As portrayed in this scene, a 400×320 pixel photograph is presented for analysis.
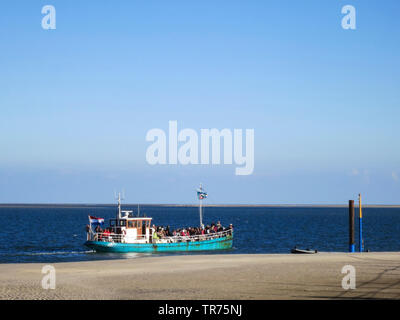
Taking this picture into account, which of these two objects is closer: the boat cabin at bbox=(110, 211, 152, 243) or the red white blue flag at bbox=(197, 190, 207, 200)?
the boat cabin at bbox=(110, 211, 152, 243)

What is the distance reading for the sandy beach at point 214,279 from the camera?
21.8 metres

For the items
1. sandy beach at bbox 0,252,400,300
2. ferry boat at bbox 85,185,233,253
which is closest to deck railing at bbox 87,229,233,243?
ferry boat at bbox 85,185,233,253

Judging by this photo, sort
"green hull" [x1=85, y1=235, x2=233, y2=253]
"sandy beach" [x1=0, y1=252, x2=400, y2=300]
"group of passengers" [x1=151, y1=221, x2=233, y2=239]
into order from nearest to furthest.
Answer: "sandy beach" [x1=0, y1=252, x2=400, y2=300]
"green hull" [x1=85, y1=235, x2=233, y2=253]
"group of passengers" [x1=151, y1=221, x2=233, y2=239]

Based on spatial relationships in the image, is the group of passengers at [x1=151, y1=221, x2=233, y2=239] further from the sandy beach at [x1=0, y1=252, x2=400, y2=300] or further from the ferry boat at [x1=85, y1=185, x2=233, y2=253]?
the sandy beach at [x1=0, y1=252, x2=400, y2=300]

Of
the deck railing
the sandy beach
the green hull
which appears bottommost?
Result: the green hull

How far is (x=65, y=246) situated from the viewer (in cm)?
6631

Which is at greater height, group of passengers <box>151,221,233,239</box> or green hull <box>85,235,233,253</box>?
group of passengers <box>151,221,233,239</box>

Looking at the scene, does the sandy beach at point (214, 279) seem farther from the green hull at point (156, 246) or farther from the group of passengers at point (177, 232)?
the group of passengers at point (177, 232)

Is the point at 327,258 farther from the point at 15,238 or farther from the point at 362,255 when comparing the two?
the point at 15,238

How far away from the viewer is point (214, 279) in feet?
86.2

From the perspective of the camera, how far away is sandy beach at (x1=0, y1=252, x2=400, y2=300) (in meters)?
21.8

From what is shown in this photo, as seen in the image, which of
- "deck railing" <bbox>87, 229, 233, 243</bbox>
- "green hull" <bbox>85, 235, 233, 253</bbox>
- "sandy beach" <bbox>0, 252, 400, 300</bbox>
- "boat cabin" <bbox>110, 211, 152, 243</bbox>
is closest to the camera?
"sandy beach" <bbox>0, 252, 400, 300</bbox>
